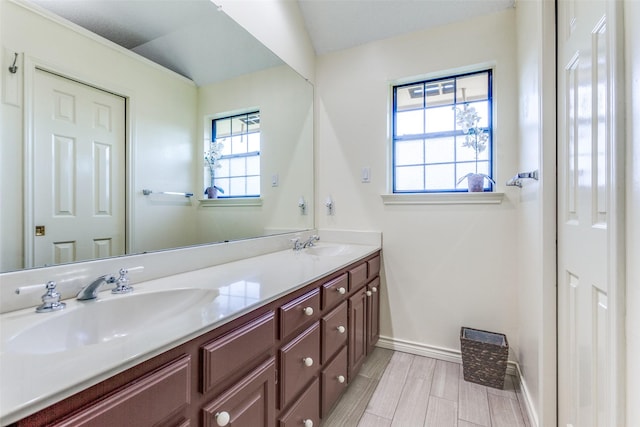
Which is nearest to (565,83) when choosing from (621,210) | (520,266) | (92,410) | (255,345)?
(621,210)

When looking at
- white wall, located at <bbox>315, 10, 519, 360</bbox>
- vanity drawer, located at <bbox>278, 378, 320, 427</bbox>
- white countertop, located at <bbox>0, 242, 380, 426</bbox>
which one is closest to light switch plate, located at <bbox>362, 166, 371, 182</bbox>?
white wall, located at <bbox>315, 10, 519, 360</bbox>

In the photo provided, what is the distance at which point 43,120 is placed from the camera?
921 mm

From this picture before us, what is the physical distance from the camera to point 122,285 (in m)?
1.01

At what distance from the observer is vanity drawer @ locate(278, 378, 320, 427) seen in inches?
42.7

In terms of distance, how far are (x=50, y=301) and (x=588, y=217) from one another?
1654mm

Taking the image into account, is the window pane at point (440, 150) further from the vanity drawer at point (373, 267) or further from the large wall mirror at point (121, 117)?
the large wall mirror at point (121, 117)

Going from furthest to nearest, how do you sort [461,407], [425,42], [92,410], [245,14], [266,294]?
[425,42]
[245,14]
[461,407]
[266,294]
[92,410]

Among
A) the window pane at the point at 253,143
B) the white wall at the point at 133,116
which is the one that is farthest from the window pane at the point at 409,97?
the white wall at the point at 133,116

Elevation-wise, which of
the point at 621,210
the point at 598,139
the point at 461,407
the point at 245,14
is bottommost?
the point at 461,407

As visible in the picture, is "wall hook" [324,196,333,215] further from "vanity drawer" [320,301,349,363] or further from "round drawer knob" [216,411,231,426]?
"round drawer knob" [216,411,231,426]

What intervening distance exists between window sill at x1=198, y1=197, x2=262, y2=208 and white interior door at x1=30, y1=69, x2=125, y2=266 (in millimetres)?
426

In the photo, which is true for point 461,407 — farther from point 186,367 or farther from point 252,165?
point 252,165

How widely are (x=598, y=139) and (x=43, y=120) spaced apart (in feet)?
5.52

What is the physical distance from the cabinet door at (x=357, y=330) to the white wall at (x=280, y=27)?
1780 millimetres
